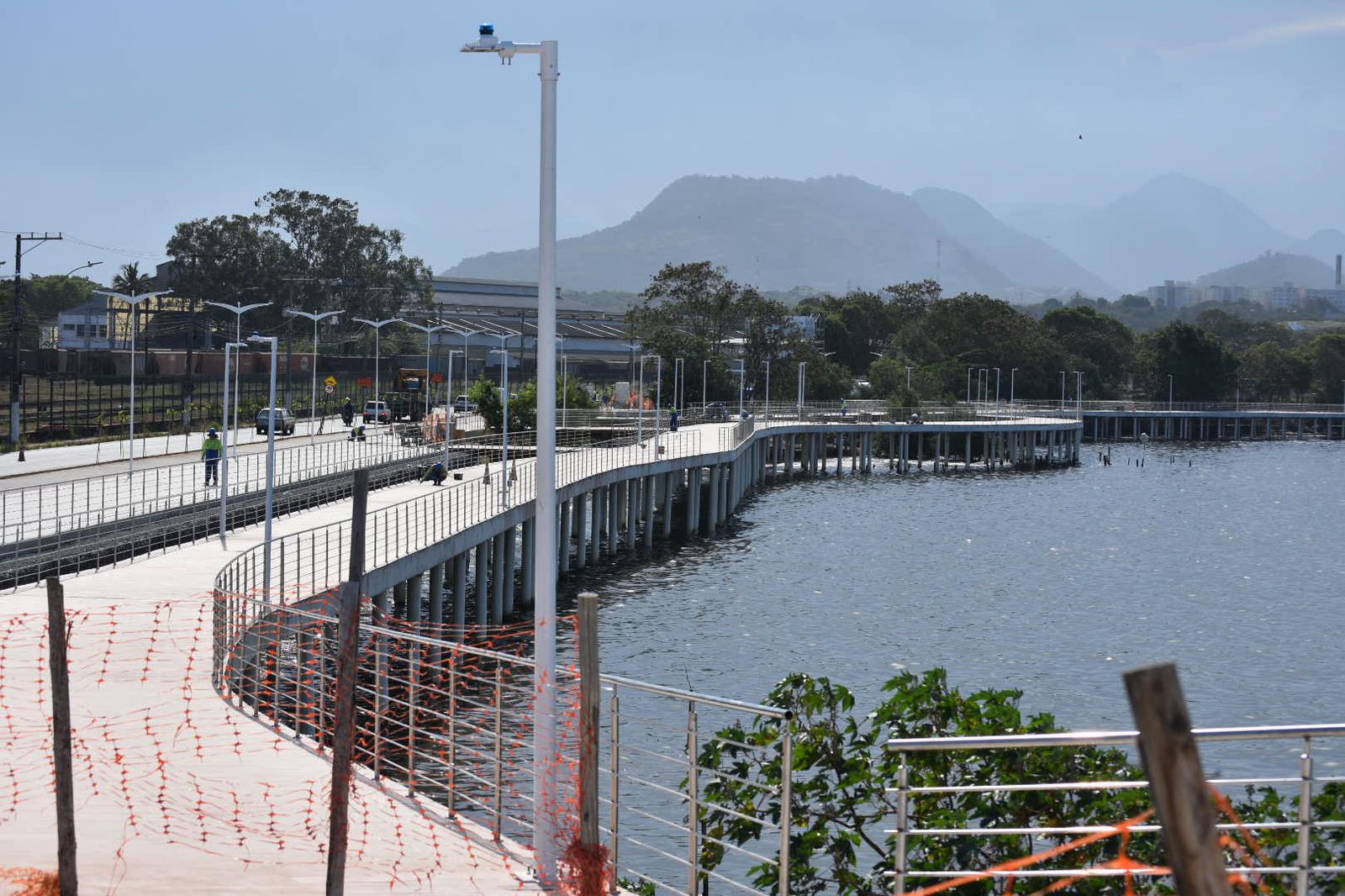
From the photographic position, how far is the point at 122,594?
24484mm

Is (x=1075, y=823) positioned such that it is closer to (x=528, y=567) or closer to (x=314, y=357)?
(x=528, y=567)

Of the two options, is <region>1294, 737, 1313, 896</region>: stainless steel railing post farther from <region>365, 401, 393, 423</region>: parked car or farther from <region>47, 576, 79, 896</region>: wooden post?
<region>365, 401, 393, 423</region>: parked car

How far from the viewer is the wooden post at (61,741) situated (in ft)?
28.2

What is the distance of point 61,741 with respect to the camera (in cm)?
878

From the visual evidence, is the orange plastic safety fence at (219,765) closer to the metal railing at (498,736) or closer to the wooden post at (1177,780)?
the metal railing at (498,736)

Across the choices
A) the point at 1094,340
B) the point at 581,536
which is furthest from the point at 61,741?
the point at 1094,340

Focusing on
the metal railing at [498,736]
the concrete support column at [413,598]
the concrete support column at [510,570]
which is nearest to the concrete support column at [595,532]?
the concrete support column at [510,570]

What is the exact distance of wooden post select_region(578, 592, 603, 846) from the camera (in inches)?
322

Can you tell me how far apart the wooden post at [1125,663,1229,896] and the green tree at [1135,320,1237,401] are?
16160cm

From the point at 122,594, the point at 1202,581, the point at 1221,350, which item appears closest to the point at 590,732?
the point at 122,594

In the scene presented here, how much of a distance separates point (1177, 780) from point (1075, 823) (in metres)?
5.55

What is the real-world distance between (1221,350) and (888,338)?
37392 mm

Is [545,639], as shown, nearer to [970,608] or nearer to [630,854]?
[630,854]

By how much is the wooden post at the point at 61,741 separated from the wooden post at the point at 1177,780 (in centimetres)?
679
